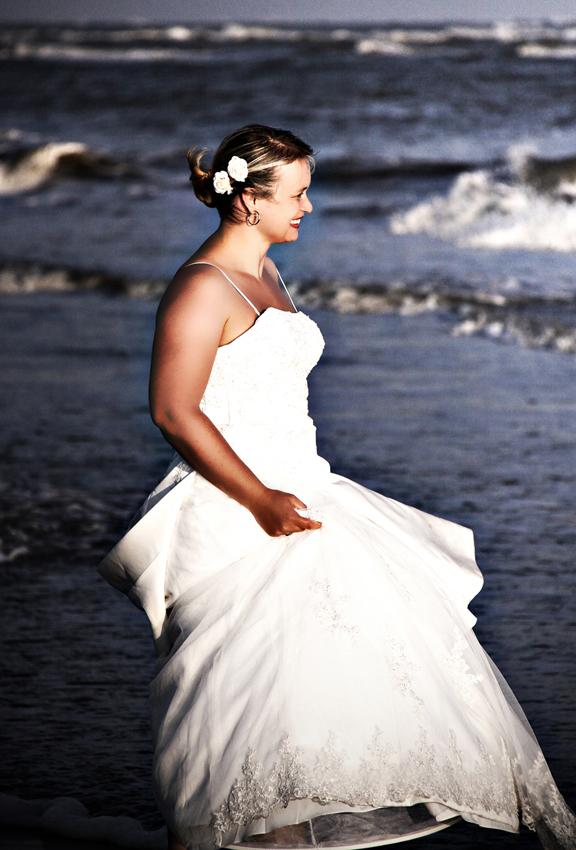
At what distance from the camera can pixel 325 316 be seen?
8.09 m

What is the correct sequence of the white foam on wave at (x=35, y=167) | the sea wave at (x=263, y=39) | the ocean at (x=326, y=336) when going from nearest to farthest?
the ocean at (x=326, y=336)
the white foam on wave at (x=35, y=167)
the sea wave at (x=263, y=39)

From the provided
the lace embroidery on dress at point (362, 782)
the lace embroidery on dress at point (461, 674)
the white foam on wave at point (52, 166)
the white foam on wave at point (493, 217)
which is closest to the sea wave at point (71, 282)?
the white foam on wave at point (493, 217)

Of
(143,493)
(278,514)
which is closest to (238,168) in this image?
(278,514)

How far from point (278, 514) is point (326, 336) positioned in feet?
18.8

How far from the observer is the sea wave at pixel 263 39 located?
2241 cm

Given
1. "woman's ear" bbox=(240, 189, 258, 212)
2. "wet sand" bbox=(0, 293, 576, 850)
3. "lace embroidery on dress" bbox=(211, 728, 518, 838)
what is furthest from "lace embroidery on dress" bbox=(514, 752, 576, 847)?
"woman's ear" bbox=(240, 189, 258, 212)

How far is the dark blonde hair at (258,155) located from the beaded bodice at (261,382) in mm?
244

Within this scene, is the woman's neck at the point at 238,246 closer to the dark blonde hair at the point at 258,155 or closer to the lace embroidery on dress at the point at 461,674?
the dark blonde hair at the point at 258,155

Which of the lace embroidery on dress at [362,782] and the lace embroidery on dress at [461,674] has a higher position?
the lace embroidery on dress at [461,674]

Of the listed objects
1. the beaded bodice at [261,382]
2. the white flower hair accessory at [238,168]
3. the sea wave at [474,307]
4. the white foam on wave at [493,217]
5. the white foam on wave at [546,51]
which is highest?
the white flower hair accessory at [238,168]

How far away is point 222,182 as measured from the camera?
2.00 meters

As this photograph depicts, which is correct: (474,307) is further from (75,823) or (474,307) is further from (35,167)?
(35,167)

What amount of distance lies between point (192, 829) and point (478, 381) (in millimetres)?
4704

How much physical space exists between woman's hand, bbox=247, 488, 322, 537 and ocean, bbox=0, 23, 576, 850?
3.08 ft
